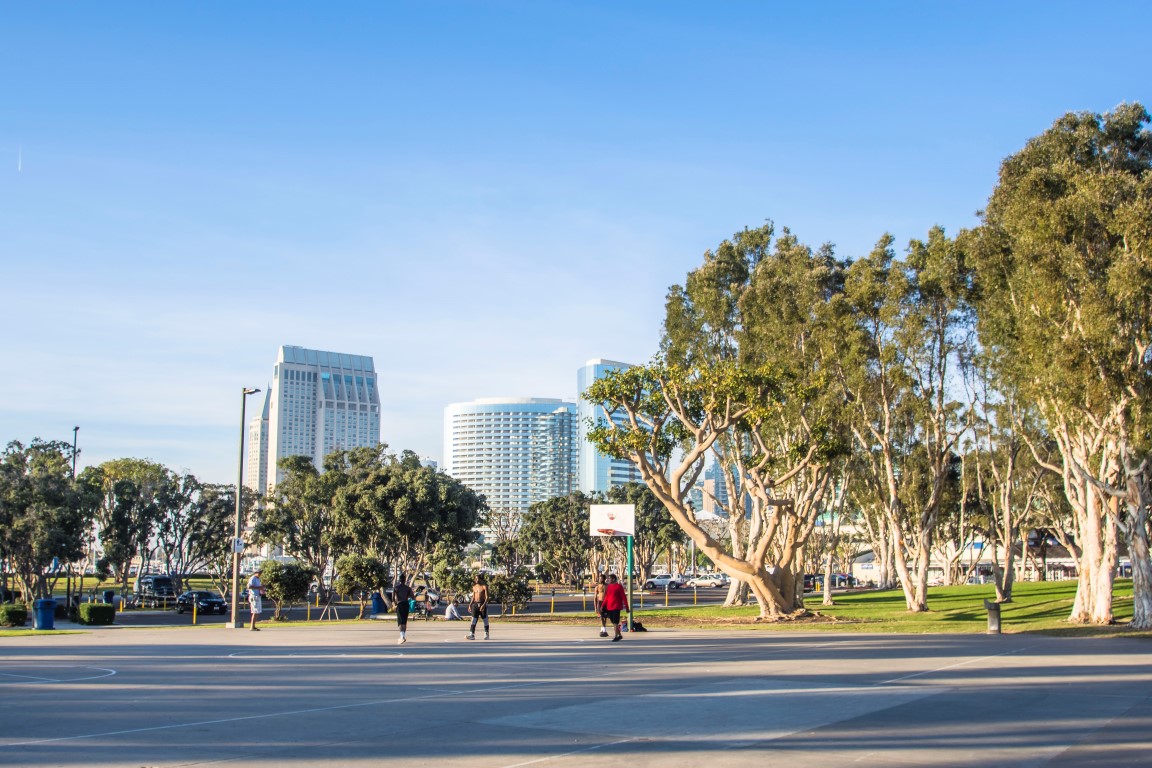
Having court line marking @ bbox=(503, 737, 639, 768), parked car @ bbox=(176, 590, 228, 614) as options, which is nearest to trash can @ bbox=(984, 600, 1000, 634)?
court line marking @ bbox=(503, 737, 639, 768)

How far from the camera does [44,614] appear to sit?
1330 inches

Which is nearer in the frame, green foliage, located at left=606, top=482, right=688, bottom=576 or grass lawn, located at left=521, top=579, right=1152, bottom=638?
grass lawn, located at left=521, top=579, right=1152, bottom=638

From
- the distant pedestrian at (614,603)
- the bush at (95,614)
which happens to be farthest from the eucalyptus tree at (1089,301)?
the bush at (95,614)

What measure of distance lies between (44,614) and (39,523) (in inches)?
800

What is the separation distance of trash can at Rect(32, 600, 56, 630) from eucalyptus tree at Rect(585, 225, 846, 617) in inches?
750

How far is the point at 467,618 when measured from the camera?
1575 inches

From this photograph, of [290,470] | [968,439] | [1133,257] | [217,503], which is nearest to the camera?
[1133,257]

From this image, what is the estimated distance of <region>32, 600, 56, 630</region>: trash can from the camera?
33625 millimetres

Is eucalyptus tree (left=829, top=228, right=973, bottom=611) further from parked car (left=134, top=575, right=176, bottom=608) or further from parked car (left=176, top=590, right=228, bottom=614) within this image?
parked car (left=134, top=575, right=176, bottom=608)

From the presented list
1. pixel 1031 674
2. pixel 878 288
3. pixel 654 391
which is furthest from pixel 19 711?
pixel 878 288

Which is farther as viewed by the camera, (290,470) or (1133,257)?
(290,470)

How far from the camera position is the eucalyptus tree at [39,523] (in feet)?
169

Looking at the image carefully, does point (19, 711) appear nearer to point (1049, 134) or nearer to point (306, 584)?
point (306, 584)

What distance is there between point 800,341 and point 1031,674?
87.5 feet
